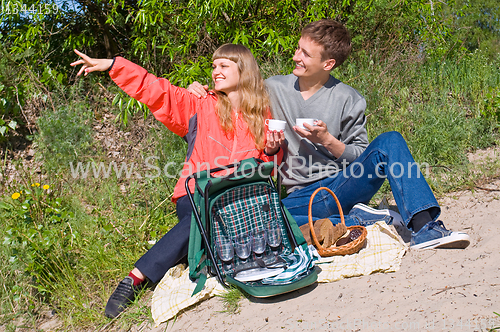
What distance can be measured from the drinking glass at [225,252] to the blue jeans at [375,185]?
2.43ft

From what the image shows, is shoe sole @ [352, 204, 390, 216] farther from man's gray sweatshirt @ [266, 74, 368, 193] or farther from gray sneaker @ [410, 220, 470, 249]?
gray sneaker @ [410, 220, 470, 249]

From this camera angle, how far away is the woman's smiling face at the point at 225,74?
Answer: 3.01 m

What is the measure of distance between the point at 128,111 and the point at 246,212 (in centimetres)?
210

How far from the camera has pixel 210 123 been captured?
2977mm

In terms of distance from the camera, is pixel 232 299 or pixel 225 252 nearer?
pixel 232 299

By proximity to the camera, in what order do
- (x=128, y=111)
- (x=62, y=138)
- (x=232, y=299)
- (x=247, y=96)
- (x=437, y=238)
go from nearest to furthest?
(x=232, y=299) → (x=437, y=238) → (x=247, y=96) → (x=128, y=111) → (x=62, y=138)

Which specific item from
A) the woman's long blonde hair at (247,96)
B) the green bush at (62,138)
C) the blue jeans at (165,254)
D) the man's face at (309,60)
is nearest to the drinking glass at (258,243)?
the blue jeans at (165,254)

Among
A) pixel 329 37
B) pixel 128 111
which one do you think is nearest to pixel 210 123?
pixel 329 37

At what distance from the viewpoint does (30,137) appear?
523cm

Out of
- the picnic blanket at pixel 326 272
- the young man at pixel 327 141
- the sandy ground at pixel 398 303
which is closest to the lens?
the sandy ground at pixel 398 303

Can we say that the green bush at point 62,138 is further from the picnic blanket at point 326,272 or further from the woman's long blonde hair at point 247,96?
the picnic blanket at point 326,272

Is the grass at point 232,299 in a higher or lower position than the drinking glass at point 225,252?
lower

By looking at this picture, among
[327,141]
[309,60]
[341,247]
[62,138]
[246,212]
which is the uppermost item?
[62,138]

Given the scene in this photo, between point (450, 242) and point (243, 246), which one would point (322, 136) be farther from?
point (450, 242)
